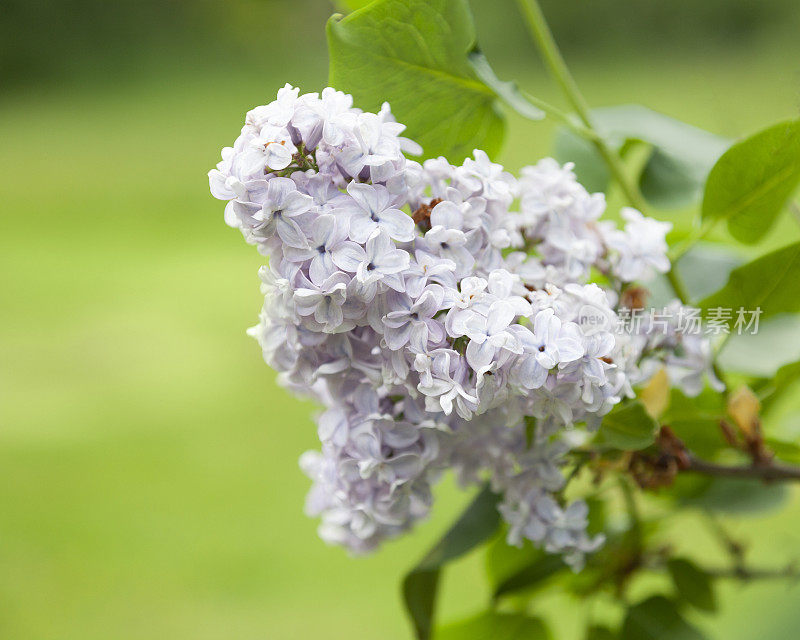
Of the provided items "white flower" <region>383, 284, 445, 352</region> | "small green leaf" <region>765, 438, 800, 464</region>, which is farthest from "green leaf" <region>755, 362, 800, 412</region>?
"white flower" <region>383, 284, 445, 352</region>

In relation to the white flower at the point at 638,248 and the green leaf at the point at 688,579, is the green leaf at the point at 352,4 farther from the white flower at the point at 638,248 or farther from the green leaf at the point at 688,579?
the green leaf at the point at 688,579

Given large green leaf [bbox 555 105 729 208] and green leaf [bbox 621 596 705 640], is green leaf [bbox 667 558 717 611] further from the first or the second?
large green leaf [bbox 555 105 729 208]

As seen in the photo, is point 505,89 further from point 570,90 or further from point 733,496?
point 733,496

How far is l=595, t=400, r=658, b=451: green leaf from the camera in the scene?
21 centimetres

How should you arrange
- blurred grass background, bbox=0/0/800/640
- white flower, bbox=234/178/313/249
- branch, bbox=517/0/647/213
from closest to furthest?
white flower, bbox=234/178/313/249
branch, bbox=517/0/647/213
blurred grass background, bbox=0/0/800/640

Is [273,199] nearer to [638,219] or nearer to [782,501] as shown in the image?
[638,219]

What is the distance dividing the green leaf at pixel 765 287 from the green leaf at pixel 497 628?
112 millimetres

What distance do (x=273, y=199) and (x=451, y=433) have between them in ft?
0.24

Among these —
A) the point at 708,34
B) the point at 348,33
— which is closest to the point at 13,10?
the point at 708,34

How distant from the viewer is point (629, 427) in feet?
0.71

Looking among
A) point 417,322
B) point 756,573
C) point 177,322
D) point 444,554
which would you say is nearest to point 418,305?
point 417,322

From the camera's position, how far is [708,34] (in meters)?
2.65

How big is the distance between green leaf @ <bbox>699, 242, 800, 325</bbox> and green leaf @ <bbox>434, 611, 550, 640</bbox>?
0.11m

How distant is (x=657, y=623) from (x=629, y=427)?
0.31 ft
